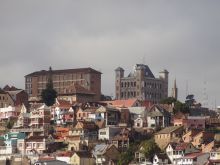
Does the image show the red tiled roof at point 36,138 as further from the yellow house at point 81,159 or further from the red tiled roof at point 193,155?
the red tiled roof at point 193,155

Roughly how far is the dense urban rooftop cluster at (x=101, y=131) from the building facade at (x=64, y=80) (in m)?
4.44

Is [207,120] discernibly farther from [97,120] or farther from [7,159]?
[7,159]

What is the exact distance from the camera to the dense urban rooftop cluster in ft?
302

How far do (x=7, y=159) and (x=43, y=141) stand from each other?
4.18 m

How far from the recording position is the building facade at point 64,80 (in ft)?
466

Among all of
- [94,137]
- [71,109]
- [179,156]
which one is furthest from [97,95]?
[179,156]

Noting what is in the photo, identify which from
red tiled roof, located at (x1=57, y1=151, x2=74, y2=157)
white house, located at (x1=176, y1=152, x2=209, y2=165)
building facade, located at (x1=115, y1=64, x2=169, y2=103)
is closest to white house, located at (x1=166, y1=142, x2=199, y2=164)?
white house, located at (x1=176, y1=152, x2=209, y2=165)

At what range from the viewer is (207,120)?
105 metres

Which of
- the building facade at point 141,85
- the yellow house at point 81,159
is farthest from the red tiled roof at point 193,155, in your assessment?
the building facade at point 141,85

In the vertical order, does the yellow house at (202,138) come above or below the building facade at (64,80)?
below

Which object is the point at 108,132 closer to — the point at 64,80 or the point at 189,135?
the point at 189,135

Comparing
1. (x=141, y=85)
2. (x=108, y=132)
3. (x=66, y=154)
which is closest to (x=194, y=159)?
(x=66, y=154)

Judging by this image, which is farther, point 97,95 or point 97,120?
point 97,95

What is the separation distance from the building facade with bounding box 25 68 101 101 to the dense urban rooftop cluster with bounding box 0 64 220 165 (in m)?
4.44
